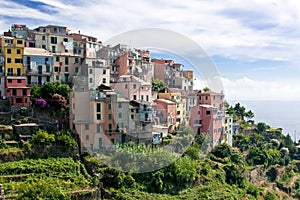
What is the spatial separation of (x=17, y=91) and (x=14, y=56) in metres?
1.71

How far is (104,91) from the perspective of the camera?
12.9 meters

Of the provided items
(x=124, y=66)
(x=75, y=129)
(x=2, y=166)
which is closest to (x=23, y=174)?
(x=2, y=166)

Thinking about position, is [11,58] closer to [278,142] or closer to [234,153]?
[234,153]

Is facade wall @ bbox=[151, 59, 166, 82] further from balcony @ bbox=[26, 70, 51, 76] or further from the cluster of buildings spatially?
balcony @ bbox=[26, 70, 51, 76]

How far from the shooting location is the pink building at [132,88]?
1370 cm

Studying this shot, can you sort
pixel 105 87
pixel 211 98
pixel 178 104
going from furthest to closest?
pixel 211 98, pixel 178 104, pixel 105 87

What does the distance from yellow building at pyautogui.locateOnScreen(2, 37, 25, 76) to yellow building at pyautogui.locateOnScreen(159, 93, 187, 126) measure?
21.1 feet

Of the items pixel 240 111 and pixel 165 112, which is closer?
pixel 165 112

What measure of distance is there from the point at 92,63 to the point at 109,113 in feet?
12.0

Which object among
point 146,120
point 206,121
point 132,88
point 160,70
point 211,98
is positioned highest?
point 160,70

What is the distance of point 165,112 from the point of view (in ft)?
48.9

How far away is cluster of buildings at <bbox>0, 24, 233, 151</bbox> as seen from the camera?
12242 millimetres

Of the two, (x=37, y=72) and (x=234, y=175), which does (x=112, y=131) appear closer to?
(x=37, y=72)

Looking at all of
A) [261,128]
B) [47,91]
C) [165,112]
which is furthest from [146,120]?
[261,128]
